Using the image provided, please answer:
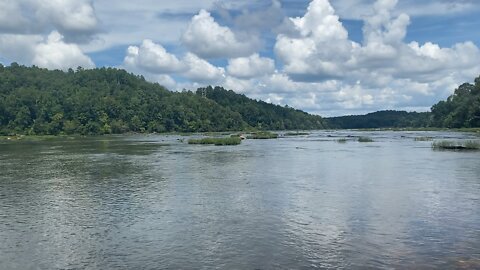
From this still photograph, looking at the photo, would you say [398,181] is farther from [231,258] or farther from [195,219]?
[231,258]

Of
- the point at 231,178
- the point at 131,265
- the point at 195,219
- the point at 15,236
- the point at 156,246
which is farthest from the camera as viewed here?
the point at 231,178

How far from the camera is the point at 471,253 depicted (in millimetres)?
19359

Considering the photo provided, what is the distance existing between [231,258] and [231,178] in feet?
82.7

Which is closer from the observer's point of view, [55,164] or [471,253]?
[471,253]

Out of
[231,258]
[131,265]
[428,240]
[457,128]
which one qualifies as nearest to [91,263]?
[131,265]

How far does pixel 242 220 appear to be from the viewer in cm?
2614

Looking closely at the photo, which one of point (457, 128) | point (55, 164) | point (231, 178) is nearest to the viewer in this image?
point (231, 178)

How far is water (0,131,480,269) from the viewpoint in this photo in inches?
758

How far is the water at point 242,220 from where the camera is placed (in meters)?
19.3

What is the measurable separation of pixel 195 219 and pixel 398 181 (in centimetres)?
2185

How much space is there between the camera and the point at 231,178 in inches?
1752

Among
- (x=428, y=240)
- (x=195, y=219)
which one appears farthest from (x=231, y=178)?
(x=428, y=240)

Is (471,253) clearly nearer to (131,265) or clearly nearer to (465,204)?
(465,204)

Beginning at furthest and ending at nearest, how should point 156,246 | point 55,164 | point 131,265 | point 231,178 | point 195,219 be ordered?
point 55,164 < point 231,178 < point 195,219 < point 156,246 < point 131,265
